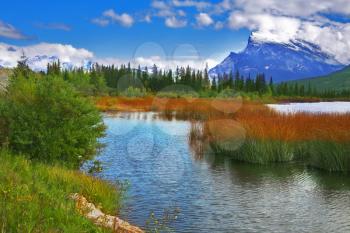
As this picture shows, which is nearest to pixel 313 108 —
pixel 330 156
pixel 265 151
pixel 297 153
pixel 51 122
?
pixel 297 153

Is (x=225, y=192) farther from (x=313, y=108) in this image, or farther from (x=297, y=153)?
(x=313, y=108)

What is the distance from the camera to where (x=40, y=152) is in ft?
56.8

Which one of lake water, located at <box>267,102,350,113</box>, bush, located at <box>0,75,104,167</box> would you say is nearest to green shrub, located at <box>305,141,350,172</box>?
bush, located at <box>0,75,104,167</box>

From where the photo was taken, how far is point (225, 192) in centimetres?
1798

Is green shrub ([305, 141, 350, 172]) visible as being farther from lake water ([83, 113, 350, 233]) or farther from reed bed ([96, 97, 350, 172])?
lake water ([83, 113, 350, 233])

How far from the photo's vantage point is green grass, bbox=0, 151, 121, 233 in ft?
28.0

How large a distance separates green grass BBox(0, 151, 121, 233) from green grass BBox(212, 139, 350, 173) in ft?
34.9

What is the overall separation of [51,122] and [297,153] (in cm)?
1316

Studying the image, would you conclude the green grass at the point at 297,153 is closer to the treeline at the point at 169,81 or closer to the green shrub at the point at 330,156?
the green shrub at the point at 330,156

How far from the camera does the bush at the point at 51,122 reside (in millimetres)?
17062

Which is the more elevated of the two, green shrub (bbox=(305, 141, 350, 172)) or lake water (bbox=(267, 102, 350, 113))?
lake water (bbox=(267, 102, 350, 113))

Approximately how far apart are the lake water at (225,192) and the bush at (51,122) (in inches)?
93.4

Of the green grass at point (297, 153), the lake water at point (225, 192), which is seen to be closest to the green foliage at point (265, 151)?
the green grass at point (297, 153)

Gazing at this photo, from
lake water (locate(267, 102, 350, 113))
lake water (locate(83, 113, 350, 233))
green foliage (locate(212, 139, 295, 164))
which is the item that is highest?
lake water (locate(267, 102, 350, 113))
